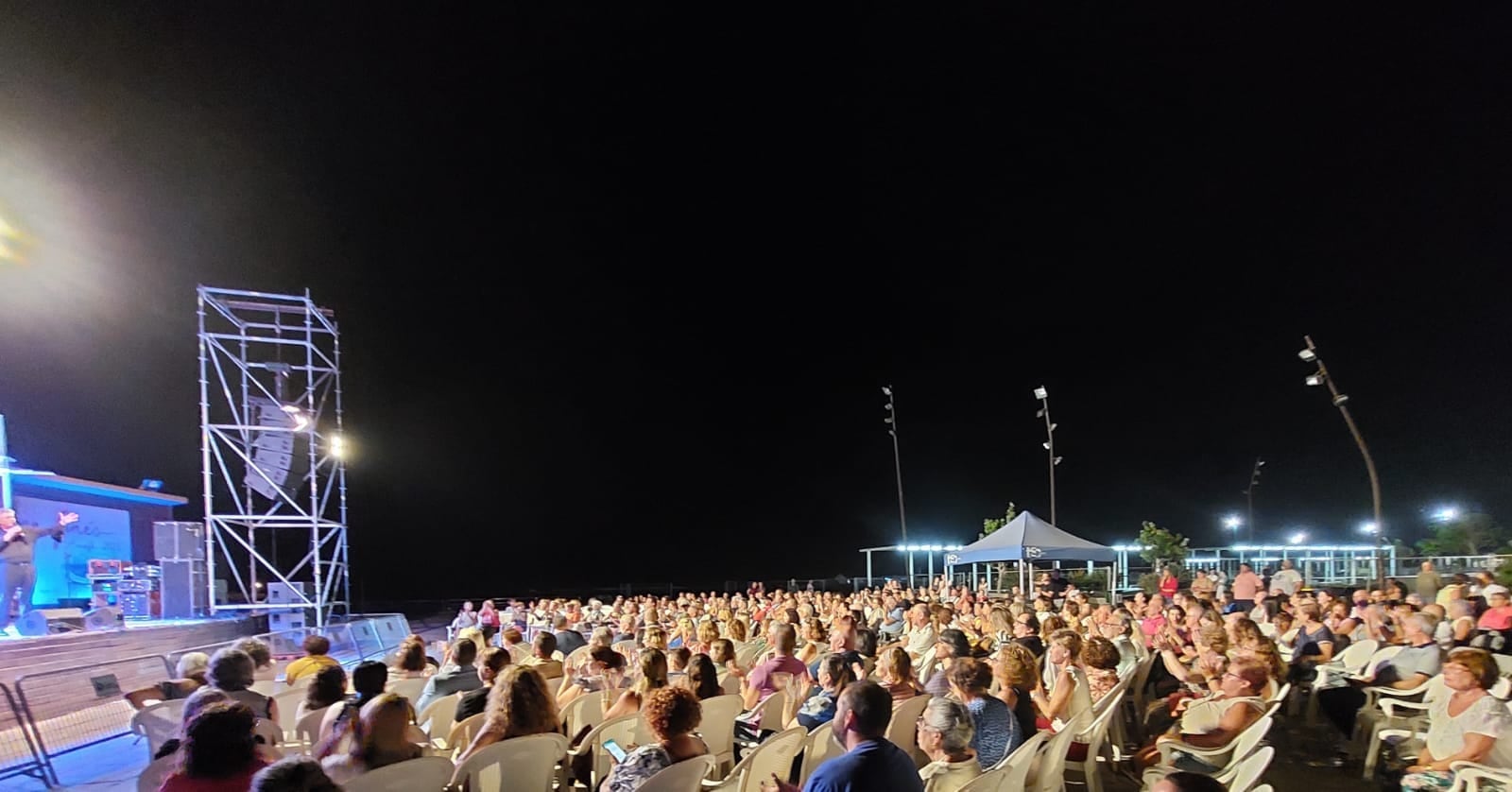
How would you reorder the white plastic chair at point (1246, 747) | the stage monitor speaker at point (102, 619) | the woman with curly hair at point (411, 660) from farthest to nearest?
the stage monitor speaker at point (102, 619) < the woman with curly hair at point (411, 660) < the white plastic chair at point (1246, 747)

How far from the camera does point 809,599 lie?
13.2 meters

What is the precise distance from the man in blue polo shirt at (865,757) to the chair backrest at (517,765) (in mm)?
1031

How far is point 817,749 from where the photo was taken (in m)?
3.59

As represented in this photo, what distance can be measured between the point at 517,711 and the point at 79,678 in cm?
533

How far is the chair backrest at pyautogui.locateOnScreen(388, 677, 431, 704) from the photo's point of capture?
5359 millimetres

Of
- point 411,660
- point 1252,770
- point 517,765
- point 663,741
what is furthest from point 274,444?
point 1252,770

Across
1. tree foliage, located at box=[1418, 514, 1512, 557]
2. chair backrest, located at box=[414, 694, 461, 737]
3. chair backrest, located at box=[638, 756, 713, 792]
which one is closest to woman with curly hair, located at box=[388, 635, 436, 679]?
chair backrest, located at box=[414, 694, 461, 737]

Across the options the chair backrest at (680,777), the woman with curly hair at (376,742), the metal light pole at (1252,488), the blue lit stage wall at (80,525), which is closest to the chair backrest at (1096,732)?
the chair backrest at (680,777)

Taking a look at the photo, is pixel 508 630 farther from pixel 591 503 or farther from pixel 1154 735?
pixel 591 503

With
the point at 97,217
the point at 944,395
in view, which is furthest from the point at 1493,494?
the point at 97,217

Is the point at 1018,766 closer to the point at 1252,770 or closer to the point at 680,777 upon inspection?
the point at 1252,770

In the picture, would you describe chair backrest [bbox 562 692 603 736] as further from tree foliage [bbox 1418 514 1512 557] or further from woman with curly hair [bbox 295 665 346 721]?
tree foliage [bbox 1418 514 1512 557]

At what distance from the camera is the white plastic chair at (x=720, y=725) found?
4004 mm

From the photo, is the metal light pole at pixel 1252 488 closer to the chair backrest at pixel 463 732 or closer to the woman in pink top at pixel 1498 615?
the woman in pink top at pixel 1498 615
